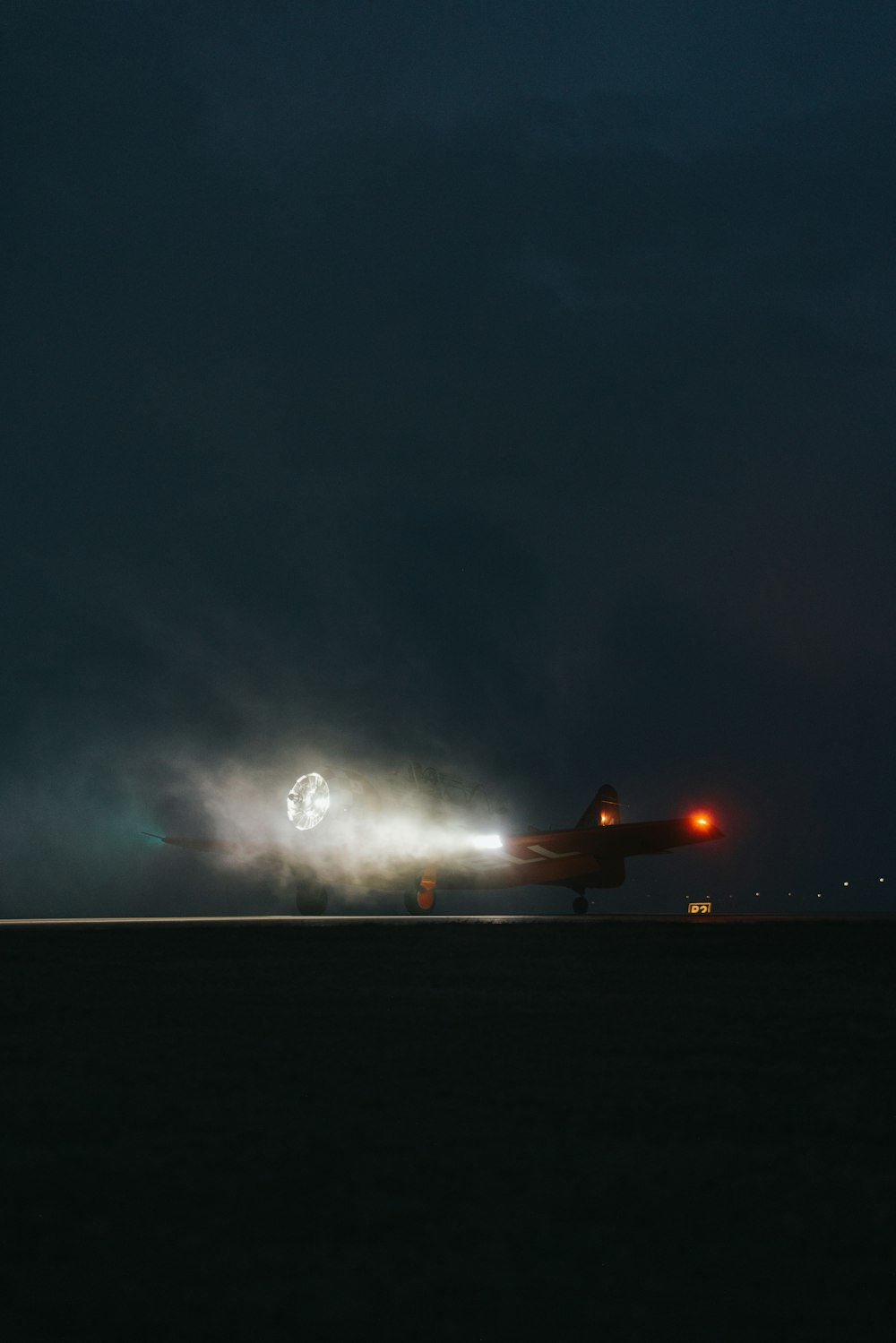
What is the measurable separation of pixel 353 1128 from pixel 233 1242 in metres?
1.43

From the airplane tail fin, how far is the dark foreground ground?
44.6 metres

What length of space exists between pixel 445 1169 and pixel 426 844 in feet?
92.8

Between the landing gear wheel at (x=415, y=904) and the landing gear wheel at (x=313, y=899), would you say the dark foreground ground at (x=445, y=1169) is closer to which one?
the landing gear wheel at (x=313, y=899)

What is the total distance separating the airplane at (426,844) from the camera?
30.3m

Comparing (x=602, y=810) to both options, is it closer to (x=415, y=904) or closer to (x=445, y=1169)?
(x=415, y=904)

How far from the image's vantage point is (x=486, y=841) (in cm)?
3306

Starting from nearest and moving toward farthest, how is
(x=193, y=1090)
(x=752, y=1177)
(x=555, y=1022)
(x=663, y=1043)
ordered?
(x=752, y=1177) → (x=193, y=1090) → (x=663, y=1043) → (x=555, y=1022)

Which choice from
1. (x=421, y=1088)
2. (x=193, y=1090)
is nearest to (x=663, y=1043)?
(x=421, y=1088)

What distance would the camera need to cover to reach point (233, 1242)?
3100 mm

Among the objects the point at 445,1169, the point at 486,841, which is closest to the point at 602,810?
the point at 486,841

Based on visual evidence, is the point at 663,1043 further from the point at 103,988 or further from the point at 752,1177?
the point at 103,988

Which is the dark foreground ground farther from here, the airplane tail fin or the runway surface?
the airplane tail fin

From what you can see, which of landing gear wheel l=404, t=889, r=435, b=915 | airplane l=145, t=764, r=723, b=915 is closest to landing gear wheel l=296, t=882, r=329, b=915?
airplane l=145, t=764, r=723, b=915

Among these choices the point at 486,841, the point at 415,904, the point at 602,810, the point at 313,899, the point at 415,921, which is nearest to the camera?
the point at 415,921
